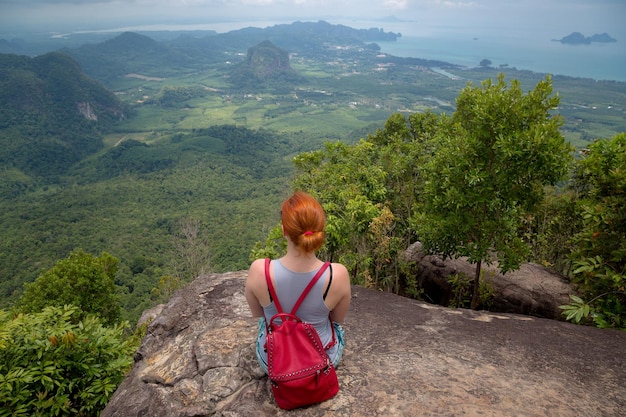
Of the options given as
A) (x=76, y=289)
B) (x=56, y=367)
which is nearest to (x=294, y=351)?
(x=56, y=367)

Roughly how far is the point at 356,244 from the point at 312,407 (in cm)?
895

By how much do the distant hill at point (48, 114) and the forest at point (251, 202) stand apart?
694mm

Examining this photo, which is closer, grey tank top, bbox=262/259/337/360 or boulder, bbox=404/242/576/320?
Result: grey tank top, bbox=262/259/337/360

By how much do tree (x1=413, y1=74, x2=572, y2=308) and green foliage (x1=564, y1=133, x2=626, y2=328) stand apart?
25.6 inches

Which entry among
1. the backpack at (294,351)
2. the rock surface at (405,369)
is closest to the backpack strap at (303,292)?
the backpack at (294,351)

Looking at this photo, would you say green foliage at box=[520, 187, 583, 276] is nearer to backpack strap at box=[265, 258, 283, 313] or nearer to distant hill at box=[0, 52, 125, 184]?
backpack strap at box=[265, 258, 283, 313]

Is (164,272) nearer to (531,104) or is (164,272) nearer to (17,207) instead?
(531,104)

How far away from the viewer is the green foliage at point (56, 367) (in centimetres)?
502

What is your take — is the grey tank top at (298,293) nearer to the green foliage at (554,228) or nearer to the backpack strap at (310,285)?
the backpack strap at (310,285)

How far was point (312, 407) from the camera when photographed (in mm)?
3668

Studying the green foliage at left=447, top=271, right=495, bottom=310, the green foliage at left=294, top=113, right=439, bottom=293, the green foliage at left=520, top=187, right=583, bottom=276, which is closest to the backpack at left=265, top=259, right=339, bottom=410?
the green foliage at left=294, top=113, right=439, bottom=293

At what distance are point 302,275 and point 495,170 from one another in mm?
5959

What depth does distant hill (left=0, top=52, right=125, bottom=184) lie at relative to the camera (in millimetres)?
103062

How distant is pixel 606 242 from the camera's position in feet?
20.4
